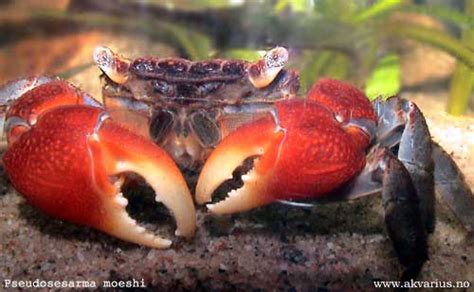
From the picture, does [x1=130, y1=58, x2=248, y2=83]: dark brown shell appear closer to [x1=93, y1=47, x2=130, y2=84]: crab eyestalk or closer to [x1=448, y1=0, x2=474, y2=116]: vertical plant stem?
[x1=93, y1=47, x2=130, y2=84]: crab eyestalk

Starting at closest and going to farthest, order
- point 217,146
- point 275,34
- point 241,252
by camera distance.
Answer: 1. point 217,146
2. point 241,252
3. point 275,34

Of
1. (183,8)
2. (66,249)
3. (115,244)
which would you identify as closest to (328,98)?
(115,244)

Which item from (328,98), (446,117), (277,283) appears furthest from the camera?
(446,117)

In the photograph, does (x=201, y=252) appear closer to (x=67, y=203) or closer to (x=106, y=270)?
(x=106, y=270)

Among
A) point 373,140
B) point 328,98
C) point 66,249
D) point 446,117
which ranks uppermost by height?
point 328,98

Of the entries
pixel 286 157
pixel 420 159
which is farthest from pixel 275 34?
pixel 286 157

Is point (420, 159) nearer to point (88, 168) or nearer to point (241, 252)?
point (241, 252)

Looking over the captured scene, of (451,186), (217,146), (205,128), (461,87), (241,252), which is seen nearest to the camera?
(217,146)
